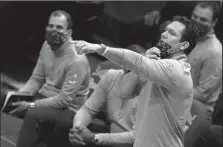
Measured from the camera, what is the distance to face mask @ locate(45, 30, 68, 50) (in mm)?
4125

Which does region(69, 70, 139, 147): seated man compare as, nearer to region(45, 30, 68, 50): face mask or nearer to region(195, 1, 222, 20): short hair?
region(45, 30, 68, 50): face mask

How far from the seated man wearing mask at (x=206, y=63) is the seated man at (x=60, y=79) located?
86cm

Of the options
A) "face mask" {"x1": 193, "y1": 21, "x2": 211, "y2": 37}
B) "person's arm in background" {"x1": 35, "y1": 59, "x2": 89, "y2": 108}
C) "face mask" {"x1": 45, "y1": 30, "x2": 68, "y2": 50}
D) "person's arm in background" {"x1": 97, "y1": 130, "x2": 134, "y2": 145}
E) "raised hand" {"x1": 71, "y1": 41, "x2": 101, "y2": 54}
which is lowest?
"person's arm in background" {"x1": 97, "y1": 130, "x2": 134, "y2": 145}

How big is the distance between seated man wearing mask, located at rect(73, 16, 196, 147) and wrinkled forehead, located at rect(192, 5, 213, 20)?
49.2 inches

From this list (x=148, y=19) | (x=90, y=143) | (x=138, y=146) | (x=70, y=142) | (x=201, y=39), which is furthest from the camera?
(x=148, y=19)

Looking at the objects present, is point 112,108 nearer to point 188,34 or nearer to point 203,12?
point 188,34

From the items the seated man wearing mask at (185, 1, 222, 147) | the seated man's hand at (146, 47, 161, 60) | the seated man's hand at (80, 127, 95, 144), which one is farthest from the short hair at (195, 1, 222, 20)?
the seated man's hand at (146, 47, 161, 60)

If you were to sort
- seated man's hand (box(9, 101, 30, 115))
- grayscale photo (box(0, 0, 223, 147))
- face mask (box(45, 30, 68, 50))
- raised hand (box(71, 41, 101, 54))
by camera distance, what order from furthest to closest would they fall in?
face mask (box(45, 30, 68, 50)), seated man's hand (box(9, 101, 30, 115)), grayscale photo (box(0, 0, 223, 147)), raised hand (box(71, 41, 101, 54))

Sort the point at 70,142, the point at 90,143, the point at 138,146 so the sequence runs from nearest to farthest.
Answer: the point at 138,146 < the point at 90,143 < the point at 70,142

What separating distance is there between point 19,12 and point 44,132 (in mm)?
1229

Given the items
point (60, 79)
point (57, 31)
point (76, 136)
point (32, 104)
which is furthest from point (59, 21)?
point (76, 136)

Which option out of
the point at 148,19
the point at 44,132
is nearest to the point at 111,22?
the point at 148,19

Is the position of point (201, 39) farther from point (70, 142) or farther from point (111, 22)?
point (70, 142)

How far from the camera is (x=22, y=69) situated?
15.3 feet
